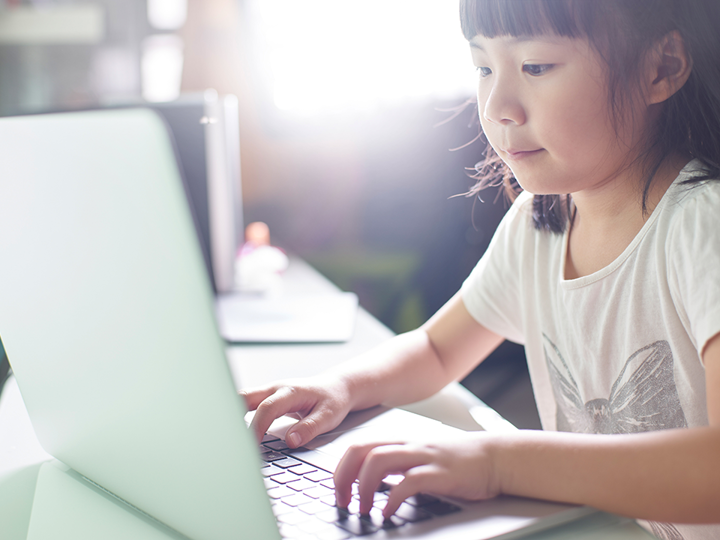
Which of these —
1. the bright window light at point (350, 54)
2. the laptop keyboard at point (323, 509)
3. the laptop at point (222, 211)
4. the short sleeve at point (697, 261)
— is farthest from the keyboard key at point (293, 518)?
the bright window light at point (350, 54)

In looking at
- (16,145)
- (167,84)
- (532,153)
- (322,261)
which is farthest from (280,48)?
(16,145)

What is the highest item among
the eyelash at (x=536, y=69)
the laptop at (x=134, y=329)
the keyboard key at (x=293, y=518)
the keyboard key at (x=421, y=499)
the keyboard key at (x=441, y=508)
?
the eyelash at (x=536, y=69)

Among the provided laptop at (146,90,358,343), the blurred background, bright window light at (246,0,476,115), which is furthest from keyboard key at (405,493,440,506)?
bright window light at (246,0,476,115)

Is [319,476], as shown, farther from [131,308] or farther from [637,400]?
[637,400]

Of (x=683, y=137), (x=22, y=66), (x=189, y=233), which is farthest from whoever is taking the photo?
(x=22, y=66)

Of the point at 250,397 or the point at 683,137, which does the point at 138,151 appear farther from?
the point at 683,137

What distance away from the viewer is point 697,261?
0.44 meters

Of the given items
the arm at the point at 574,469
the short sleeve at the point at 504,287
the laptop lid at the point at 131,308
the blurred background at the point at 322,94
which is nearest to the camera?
the laptop lid at the point at 131,308

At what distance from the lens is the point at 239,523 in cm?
27

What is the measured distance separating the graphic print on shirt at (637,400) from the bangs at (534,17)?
0.93ft

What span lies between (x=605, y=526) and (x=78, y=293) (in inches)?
12.7

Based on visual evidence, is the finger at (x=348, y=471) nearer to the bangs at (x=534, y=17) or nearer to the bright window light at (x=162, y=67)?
the bangs at (x=534, y=17)

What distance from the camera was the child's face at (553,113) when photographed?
0.50 meters

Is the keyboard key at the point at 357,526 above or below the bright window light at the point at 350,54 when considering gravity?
below
